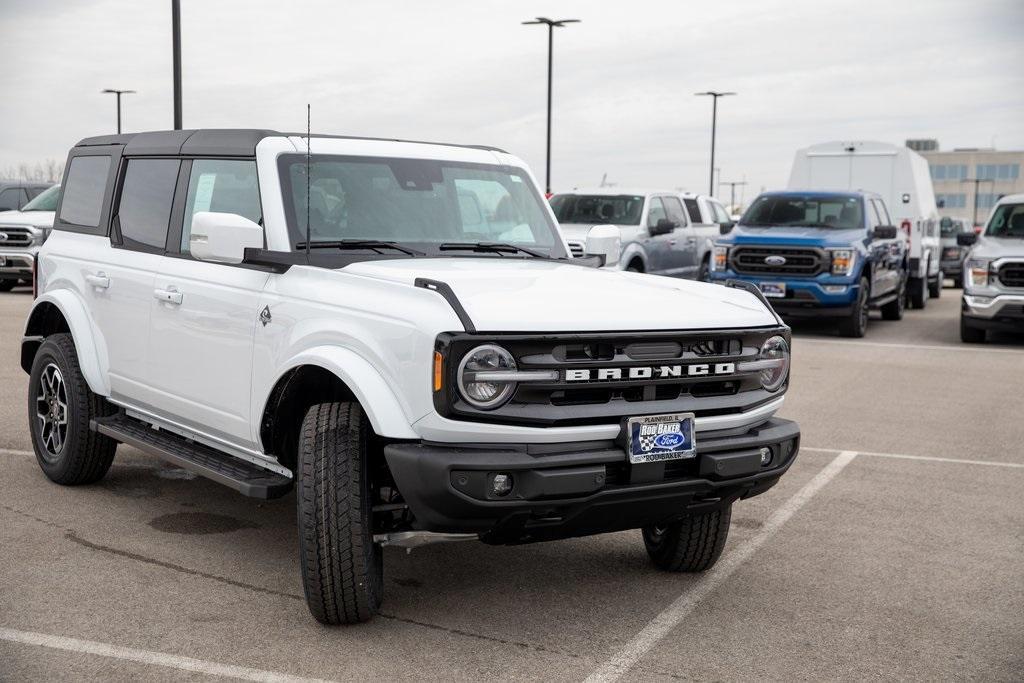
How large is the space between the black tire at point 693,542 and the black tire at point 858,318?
11.6m

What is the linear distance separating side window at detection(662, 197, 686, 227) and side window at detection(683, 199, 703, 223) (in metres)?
0.75

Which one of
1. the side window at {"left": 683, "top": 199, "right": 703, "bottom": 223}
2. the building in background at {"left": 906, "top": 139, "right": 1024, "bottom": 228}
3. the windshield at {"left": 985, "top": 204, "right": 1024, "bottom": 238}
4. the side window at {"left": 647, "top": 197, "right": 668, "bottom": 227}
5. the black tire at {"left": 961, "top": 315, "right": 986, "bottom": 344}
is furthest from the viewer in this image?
the building in background at {"left": 906, "top": 139, "right": 1024, "bottom": 228}

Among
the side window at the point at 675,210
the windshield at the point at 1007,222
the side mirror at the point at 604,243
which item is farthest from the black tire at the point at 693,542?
the side window at the point at 675,210

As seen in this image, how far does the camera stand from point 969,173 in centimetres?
14425

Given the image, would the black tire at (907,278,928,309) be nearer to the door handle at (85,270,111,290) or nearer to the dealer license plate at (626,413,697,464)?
the door handle at (85,270,111,290)

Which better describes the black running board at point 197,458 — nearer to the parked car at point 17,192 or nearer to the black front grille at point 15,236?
the black front grille at point 15,236

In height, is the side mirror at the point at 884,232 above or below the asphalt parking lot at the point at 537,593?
above

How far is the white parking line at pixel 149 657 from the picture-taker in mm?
4113

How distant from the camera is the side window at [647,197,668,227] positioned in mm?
18312

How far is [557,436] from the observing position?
14.0ft

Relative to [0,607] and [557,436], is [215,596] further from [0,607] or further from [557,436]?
[557,436]

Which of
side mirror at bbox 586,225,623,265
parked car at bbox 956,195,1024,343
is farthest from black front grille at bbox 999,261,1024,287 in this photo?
side mirror at bbox 586,225,623,265

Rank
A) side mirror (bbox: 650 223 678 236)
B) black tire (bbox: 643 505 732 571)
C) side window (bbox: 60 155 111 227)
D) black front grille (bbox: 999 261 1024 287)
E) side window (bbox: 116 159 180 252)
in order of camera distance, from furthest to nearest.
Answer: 1. side mirror (bbox: 650 223 678 236)
2. black front grille (bbox: 999 261 1024 287)
3. side window (bbox: 60 155 111 227)
4. side window (bbox: 116 159 180 252)
5. black tire (bbox: 643 505 732 571)

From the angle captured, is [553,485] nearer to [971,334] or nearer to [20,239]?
[971,334]
